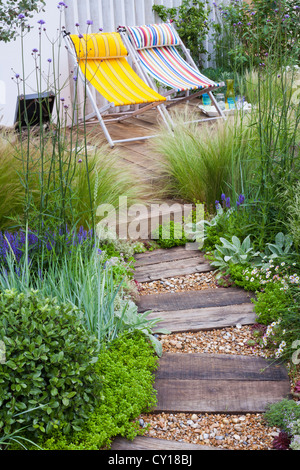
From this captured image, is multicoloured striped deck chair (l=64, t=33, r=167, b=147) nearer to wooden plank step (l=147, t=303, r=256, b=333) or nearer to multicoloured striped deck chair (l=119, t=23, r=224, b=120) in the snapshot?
multicoloured striped deck chair (l=119, t=23, r=224, b=120)

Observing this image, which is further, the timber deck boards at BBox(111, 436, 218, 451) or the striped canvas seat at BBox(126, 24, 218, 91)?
the striped canvas seat at BBox(126, 24, 218, 91)

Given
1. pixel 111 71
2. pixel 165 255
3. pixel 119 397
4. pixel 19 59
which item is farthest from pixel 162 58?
pixel 119 397

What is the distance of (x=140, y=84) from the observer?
583 centimetres

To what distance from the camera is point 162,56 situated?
6.41m

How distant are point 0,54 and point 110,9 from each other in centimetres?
158

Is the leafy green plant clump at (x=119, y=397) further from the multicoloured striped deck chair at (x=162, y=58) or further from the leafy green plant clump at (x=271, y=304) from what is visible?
the multicoloured striped deck chair at (x=162, y=58)

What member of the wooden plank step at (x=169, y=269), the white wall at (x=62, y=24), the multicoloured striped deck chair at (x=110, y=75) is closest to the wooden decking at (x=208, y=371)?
the wooden plank step at (x=169, y=269)

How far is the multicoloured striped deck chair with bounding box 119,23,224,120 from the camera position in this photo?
19.5ft

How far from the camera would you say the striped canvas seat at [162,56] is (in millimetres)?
5949

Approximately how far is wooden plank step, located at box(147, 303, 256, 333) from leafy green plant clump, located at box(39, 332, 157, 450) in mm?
313

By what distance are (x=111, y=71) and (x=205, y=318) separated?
3.78 m

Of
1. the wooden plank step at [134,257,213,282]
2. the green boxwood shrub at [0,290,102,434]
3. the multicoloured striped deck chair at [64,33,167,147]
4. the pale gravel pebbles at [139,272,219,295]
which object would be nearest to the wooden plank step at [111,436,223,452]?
the green boxwood shrub at [0,290,102,434]

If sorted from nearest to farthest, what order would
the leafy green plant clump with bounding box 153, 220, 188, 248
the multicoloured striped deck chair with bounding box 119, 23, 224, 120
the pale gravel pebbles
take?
the pale gravel pebbles → the leafy green plant clump with bounding box 153, 220, 188, 248 → the multicoloured striped deck chair with bounding box 119, 23, 224, 120

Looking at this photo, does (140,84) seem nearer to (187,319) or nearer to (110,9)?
(110,9)
